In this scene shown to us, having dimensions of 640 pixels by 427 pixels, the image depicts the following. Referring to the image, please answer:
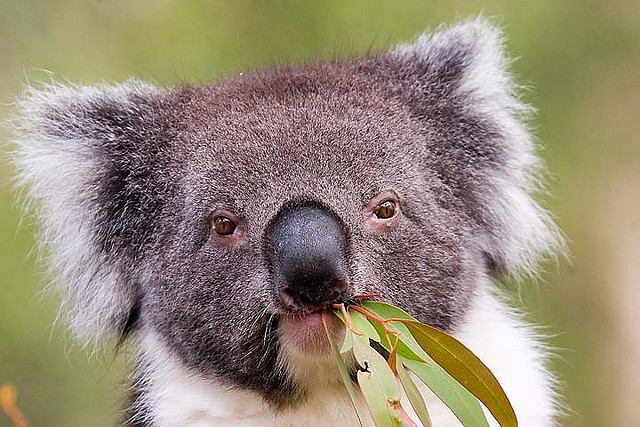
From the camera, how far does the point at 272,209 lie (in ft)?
10.3

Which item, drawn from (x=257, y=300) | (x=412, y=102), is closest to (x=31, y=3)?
(x=412, y=102)

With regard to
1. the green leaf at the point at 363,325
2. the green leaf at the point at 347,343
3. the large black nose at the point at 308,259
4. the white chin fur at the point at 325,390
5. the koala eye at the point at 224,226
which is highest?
the koala eye at the point at 224,226

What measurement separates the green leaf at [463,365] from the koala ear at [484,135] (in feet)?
3.18

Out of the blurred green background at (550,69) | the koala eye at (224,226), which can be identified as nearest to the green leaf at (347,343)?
the koala eye at (224,226)

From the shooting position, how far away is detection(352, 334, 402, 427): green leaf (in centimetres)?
262

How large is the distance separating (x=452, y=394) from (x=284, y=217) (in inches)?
27.1

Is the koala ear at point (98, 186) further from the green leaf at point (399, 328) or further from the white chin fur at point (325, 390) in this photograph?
the green leaf at point (399, 328)

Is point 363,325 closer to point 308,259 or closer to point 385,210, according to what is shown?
point 308,259

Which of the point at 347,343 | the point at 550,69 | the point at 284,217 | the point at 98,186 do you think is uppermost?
the point at 550,69

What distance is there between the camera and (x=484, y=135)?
382 cm

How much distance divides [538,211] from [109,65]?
→ 3715mm

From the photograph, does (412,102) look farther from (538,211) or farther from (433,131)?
(538,211)

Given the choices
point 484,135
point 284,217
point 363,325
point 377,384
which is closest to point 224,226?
point 284,217

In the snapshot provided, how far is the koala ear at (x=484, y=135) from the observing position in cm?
376
